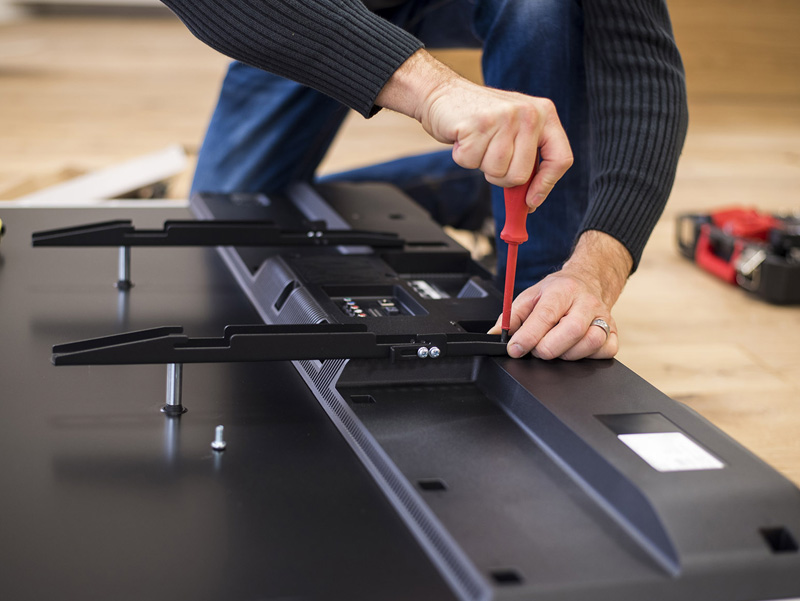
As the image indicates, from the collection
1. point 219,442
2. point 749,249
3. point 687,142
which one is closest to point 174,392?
point 219,442

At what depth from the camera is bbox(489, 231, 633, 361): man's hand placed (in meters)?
0.70

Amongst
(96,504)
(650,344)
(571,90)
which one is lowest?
(650,344)

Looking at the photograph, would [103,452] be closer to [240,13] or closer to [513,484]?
[513,484]

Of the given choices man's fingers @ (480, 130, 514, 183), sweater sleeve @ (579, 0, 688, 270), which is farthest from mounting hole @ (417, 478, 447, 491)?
sweater sleeve @ (579, 0, 688, 270)

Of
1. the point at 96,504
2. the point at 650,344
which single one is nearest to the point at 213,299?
the point at 96,504

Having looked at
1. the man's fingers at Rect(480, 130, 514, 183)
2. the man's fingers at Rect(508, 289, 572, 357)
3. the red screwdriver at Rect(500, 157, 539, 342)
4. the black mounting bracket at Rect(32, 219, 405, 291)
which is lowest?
the black mounting bracket at Rect(32, 219, 405, 291)

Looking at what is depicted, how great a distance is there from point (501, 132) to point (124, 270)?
457mm

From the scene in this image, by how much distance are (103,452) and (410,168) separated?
3.83ft

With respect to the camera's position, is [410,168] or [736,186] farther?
[736,186]

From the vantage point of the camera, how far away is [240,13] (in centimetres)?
→ 74

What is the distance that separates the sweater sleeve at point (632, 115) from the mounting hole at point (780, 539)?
46cm

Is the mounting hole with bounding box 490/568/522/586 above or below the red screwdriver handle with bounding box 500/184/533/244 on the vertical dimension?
below

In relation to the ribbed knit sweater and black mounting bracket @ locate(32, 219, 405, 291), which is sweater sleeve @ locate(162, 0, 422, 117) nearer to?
the ribbed knit sweater

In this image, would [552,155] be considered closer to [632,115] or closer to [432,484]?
[432,484]
